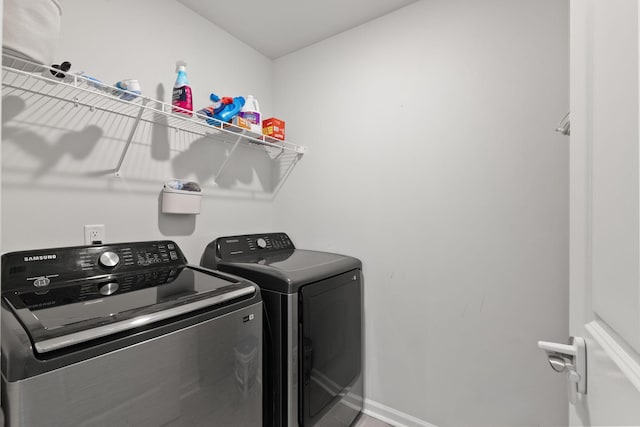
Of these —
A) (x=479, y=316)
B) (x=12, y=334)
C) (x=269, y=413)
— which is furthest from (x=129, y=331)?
(x=479, y=316)

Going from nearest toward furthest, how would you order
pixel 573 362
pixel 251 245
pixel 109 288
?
pixel 573 362 → pixel 109 288 → pixel 251 245

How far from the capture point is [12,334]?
2.31 ft

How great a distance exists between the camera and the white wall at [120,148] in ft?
3.85

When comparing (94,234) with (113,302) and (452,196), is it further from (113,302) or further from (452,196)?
(452,196)

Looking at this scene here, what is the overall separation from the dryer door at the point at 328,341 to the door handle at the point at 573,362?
956 millimetres

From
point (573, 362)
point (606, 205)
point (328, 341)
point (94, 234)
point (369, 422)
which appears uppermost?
point (606, 205)

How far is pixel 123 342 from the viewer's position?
81 cm

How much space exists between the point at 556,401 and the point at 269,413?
136 centimetres

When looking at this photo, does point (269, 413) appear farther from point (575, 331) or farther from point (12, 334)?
point (575, 331)

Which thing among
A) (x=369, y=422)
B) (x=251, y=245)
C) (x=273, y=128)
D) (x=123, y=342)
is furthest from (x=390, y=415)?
(x=273, y=128)

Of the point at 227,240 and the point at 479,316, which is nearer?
the point at 479,316

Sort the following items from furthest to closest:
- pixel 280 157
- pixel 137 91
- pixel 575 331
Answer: pixel 280 157 → pixel 137 91 → pixel 575 331

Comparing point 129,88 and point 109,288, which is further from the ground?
point 129,88

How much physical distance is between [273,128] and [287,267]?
102 centimetres
